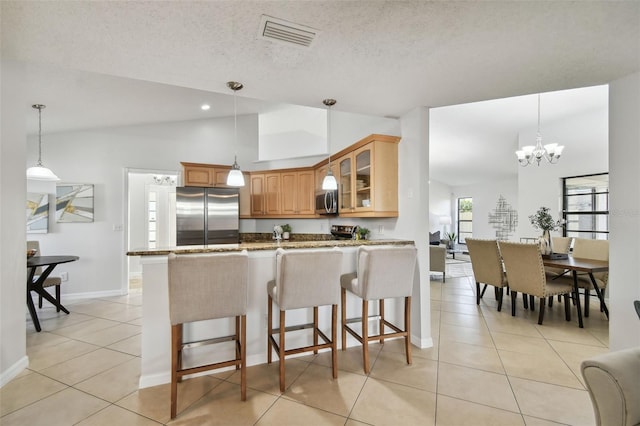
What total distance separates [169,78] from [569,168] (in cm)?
620

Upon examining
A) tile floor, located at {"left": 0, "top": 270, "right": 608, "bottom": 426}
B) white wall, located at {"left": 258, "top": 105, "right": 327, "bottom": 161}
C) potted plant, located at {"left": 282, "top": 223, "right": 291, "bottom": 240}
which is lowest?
tile floor, located at {"left": 0, "top": 270, "right": 608, "bottom": 426}

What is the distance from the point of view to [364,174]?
3189 mm

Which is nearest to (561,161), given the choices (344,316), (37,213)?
(344,316)

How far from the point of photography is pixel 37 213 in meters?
4.31

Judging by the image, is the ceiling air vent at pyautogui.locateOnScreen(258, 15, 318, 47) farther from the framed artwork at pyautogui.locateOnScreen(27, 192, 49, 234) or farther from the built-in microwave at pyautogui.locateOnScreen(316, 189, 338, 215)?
the framed artwork at pyautogui.locateOnScreen(27, 192, 49, 234)

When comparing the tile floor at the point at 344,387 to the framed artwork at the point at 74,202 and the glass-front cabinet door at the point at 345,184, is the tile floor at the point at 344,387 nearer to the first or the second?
the glass-front cabinet door at the point at 345,184

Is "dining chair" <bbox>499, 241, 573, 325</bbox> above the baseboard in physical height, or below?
above

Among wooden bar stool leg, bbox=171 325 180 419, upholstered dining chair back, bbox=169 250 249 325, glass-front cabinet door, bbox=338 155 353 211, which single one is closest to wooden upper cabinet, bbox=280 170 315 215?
glass-front cabinet door, bbox=338 155 353 211

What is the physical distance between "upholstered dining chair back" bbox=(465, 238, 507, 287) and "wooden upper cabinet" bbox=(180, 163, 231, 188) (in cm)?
427

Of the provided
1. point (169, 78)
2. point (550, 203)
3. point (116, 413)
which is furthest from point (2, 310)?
point (550, 203)

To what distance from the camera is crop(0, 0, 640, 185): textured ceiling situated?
147 centimetres

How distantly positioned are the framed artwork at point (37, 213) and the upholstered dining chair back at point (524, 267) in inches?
263

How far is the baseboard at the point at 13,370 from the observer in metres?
2.12

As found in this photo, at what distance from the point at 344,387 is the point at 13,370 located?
8.56 ft
